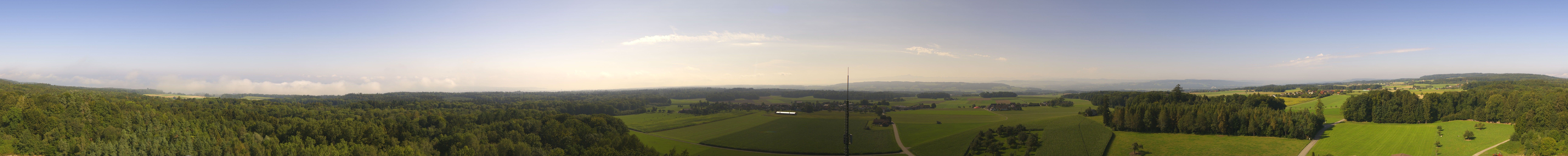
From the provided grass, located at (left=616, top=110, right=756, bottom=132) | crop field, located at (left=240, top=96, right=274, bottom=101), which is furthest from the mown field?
crop field, located at (left=240, top=96, right=274, bottom=101)

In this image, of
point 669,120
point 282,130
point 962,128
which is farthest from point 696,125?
point 282,130

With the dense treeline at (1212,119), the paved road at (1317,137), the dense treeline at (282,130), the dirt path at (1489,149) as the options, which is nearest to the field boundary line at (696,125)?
the dense treeline at (282,130)

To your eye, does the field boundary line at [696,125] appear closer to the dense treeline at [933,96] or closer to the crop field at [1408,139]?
the dense treeline at [933,96]

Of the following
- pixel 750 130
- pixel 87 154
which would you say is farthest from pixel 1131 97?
pixel 87 154

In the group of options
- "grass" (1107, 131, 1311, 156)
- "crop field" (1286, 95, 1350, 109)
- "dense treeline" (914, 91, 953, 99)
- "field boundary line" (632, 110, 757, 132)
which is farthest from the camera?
"dense treeline" (914, 91, 953, 99)

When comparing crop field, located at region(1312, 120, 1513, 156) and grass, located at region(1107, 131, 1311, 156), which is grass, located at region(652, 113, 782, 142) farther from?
crop field, located at region(1312, 120, 1513, 156)

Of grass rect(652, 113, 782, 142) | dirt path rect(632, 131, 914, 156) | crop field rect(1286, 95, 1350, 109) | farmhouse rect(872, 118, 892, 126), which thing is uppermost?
crop field rect(1286, 95, 1350, 109)
